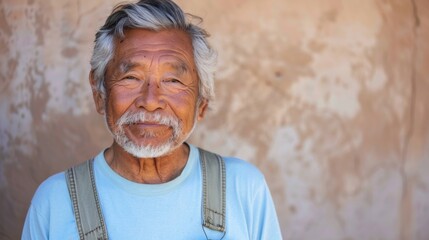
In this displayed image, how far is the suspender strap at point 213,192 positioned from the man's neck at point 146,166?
0.09 meters

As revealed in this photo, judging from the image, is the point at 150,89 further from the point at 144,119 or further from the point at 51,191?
the point at 51,191

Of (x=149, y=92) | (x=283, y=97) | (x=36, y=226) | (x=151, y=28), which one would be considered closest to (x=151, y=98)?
(x=149, y=92)

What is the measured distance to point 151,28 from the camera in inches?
89.7

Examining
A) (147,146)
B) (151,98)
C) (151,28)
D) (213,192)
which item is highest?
(151,28)

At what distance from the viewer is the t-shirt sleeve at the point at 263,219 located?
2.34 metres

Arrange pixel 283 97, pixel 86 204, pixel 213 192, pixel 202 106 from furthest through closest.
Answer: pixel 283 97, pixel 202 106, pixel 213 192, pixel 86 204

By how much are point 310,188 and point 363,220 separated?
0.35 meters

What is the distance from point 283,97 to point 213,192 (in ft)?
4.49

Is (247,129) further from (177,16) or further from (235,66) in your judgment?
(177,16)

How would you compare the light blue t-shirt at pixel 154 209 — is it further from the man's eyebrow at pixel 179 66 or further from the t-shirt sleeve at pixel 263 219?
the man's eyebrow at pixel 179 66

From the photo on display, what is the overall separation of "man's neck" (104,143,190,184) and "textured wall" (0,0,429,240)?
3.81 feet

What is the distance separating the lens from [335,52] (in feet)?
11.8

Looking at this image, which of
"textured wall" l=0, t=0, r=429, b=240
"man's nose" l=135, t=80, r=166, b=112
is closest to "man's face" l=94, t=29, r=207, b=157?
"man's nose" l=135, t=80, r=166, b=112

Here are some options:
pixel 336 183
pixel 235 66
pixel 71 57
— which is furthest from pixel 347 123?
pixel 71 57
